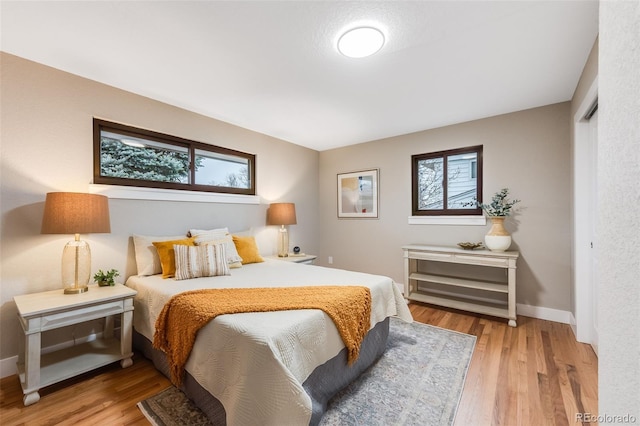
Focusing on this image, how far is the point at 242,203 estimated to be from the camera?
3.67 meters

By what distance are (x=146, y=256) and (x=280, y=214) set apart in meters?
1.70

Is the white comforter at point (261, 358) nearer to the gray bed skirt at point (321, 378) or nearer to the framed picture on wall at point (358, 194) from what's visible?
the gray bed skirt at point (321, 378)

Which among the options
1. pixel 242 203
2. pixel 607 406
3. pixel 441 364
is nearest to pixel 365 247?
pixel 242 203

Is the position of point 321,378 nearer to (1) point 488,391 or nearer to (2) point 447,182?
(1) point 488,391

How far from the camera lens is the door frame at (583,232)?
245cm

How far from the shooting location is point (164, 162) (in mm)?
2990

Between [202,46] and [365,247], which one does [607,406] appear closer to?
[202,46]

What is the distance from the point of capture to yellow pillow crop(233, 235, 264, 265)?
122 inches

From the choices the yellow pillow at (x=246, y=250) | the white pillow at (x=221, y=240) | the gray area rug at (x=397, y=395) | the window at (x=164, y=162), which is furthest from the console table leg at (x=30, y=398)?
the yellow pillow at (x=246, y=250)

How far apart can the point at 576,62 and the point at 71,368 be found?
4476mm

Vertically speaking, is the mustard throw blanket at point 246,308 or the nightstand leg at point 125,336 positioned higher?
the mustard throw blanket at point 246,308

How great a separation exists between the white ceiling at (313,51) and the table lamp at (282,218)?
4.29 feet

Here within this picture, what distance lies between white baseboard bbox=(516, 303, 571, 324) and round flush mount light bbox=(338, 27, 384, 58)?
10.4 ft

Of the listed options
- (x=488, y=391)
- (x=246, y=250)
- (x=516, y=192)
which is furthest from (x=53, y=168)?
(x=516, y=192)
